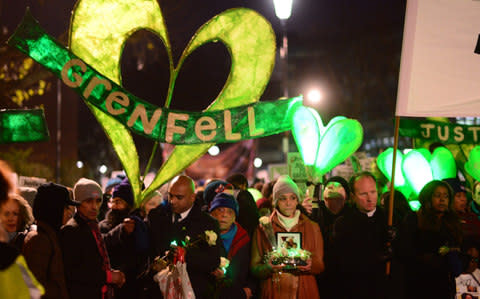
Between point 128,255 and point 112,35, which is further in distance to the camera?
point 112,35

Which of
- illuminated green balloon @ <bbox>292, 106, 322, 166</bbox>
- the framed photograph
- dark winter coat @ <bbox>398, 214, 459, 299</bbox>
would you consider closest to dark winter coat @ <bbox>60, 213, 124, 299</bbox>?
the framed photograph

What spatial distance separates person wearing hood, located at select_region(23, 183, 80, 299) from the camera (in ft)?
17.3

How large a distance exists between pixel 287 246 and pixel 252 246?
48 cm

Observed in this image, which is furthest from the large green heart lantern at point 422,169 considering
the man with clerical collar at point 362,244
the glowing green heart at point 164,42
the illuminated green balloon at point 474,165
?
the glowing green heart at point 164,42

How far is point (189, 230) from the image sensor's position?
251 inches

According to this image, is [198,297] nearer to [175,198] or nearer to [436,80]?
[175,198]

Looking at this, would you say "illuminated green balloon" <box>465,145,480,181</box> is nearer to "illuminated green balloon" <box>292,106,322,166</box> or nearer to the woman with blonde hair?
"illuminated green balloon" <box>292,106,322,166</box>

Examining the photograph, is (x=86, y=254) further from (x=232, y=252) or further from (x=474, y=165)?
(x=474, y=165)

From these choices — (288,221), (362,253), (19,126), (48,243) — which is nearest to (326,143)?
(288,221)

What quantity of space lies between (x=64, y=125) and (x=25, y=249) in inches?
1815

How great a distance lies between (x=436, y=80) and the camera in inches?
255

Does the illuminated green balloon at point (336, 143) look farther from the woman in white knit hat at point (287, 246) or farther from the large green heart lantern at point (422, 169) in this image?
the large green heart lantern at point (422, 169)

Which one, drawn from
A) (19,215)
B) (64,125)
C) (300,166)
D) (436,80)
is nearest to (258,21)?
(436,80)

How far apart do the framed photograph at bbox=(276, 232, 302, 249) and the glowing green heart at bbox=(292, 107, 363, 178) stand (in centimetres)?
192
